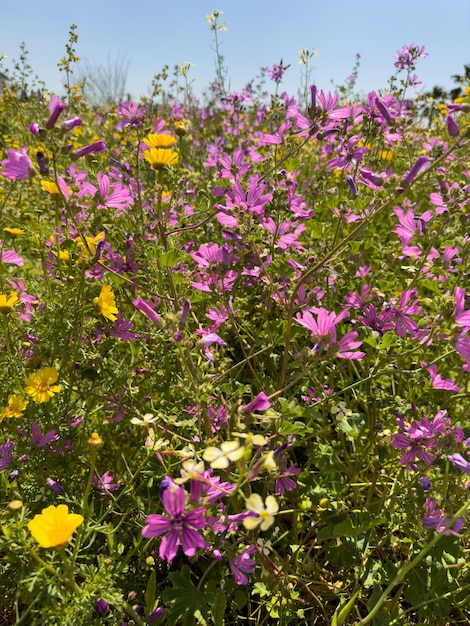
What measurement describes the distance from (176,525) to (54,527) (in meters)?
0.29

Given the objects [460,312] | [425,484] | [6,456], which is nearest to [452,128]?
[460,312]

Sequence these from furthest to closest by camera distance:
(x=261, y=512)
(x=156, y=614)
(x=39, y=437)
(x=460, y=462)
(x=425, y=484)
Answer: (x=39, y=437), (x=425, y=484), (x=156, y=614), (x=460, y=462), (x=261, y=512)

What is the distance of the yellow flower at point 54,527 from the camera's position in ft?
3.38

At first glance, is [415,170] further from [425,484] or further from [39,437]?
[39,437]

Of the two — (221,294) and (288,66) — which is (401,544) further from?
(288,66)

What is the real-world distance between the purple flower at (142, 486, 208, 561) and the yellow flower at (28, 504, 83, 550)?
0.18 metres

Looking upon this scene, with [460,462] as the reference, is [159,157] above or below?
above

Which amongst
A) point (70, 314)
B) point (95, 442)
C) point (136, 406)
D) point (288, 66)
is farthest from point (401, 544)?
point (288, 66)

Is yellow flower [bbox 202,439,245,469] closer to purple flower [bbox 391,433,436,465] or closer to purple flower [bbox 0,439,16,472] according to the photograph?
purple flower [bbox 391,433,436,465]

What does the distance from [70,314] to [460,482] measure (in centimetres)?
154

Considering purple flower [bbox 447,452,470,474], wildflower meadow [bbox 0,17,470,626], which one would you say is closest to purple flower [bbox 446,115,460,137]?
wildflower meadow [bbox 0,17,470,626]

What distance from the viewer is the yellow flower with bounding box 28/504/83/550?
1031 millimetres

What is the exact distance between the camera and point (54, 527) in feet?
3.52

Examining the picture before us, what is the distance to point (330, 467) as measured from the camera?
161cm
